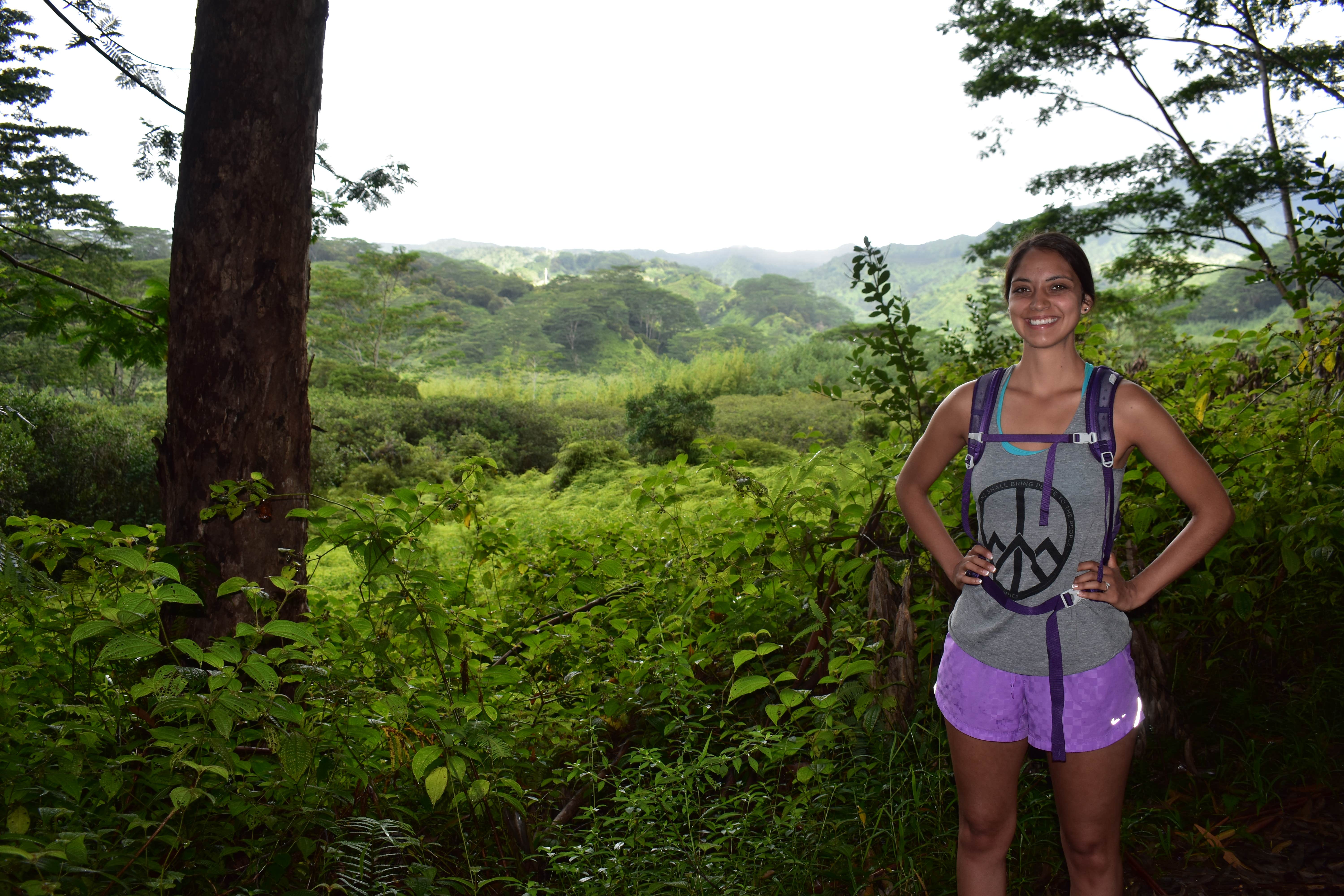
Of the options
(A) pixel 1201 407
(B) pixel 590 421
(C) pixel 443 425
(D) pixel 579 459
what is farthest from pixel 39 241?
(B) pixel 590 421

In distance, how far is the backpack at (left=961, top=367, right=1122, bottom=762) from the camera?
151 cm

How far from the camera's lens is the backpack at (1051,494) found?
1.51 meters

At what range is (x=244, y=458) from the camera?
2637 millimetres

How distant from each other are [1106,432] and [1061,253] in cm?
40

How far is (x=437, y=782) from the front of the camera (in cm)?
187

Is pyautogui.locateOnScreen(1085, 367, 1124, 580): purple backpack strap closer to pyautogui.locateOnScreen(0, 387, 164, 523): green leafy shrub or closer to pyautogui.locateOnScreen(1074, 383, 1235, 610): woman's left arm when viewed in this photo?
pyautogui.locateOnScreen(1074, 383, 1235, 610): woman's left arm

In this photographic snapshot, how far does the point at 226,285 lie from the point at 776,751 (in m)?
2.37

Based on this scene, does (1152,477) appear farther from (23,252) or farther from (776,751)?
(23,252)

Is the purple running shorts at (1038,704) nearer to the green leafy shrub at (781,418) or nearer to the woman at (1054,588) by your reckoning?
the woman at (1054,588)

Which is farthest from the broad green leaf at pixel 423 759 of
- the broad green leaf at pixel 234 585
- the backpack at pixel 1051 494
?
the backpack at pixel 1051 494

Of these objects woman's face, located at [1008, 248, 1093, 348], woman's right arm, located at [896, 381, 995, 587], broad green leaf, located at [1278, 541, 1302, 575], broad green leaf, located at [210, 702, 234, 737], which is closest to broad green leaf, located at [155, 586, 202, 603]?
broad green leaf, located at [210, 702, 234, 737]

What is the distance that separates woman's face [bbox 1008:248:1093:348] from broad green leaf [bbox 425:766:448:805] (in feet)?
5.58

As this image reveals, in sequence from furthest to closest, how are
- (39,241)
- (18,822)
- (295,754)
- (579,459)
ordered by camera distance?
(579,459), (39,241), (295,754), (18,822)

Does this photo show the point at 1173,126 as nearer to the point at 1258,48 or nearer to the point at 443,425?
the point at 1258,48
